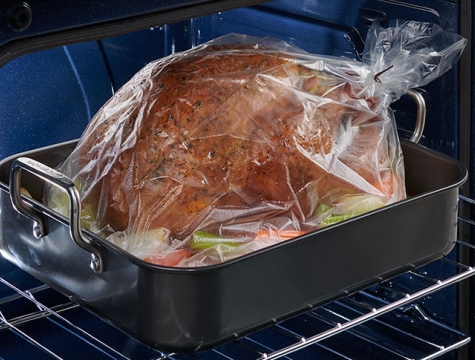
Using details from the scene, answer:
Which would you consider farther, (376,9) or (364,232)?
(376,9)

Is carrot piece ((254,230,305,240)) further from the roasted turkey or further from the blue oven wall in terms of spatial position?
the blue oven wall

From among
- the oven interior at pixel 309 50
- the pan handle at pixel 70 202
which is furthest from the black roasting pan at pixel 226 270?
the oven interior at pixel 309 50

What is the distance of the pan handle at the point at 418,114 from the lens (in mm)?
1194

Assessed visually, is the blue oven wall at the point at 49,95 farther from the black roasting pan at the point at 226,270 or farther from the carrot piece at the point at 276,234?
the carrot piece at the point at 276,234

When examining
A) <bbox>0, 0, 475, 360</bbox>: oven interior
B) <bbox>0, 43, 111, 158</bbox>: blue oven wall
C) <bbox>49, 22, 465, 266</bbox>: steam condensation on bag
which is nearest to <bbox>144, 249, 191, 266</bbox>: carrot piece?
<bbox>49, 22, 465, 266</bbox>: steam condensation on bag

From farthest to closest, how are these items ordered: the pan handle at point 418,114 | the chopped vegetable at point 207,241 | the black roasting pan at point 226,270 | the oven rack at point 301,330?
the oven rack at point 301,330, the pan handle at point 418,114, the chopped vegetable at point 207,241, the black roasting pan at point 226,270

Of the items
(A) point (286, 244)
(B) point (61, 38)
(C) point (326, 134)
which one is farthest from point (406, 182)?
(B) point (61, 38)

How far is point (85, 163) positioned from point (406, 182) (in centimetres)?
42

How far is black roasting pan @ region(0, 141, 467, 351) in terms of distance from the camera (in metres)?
0.89

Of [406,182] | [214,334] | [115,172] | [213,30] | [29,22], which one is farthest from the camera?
[213,30]

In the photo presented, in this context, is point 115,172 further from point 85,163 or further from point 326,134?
point 326,134

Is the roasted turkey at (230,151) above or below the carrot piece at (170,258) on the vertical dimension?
above

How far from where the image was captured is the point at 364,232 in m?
1.01

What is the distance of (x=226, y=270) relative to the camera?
891 millimetres
